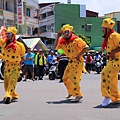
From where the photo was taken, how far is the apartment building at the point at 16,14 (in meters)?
42.5

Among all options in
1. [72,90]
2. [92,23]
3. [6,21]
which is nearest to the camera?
[72,90]

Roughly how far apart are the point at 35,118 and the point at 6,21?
36478 mm

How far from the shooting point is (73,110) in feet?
27.6

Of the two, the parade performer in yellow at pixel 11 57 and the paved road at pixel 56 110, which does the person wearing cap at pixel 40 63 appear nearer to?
the paved road at pixel 56 110

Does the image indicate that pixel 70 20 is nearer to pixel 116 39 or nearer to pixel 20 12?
pixel 20 12

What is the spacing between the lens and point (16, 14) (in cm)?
4369

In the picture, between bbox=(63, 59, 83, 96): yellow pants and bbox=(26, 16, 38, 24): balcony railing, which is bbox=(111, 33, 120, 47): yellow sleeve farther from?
bbox=(26, 16, 38, 24): balcony railing

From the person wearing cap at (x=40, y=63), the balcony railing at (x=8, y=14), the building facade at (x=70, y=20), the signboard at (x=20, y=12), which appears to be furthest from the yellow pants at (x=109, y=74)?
the building facade at (x=70, y=20)

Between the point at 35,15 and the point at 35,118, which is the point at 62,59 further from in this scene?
the point at 35,15

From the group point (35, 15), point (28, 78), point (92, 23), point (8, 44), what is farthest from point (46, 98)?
point (92, 23)

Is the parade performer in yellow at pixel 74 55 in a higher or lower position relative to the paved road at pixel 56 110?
higher

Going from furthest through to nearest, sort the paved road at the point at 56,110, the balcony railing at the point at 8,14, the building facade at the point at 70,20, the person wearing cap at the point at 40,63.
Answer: the building facade at the point at 70,20
the balcony railing at the point at 8,14
the person wearing cap at the point at 40,63
the paved road at the point at 56,110

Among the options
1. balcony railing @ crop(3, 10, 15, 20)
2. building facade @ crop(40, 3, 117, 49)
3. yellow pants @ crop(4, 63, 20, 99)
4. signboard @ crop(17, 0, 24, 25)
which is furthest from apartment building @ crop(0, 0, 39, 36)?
yellow pants @ crop(4, 63, 20, 99)

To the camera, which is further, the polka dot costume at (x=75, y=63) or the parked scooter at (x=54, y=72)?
the parked scooter at (x=54, y=72)
